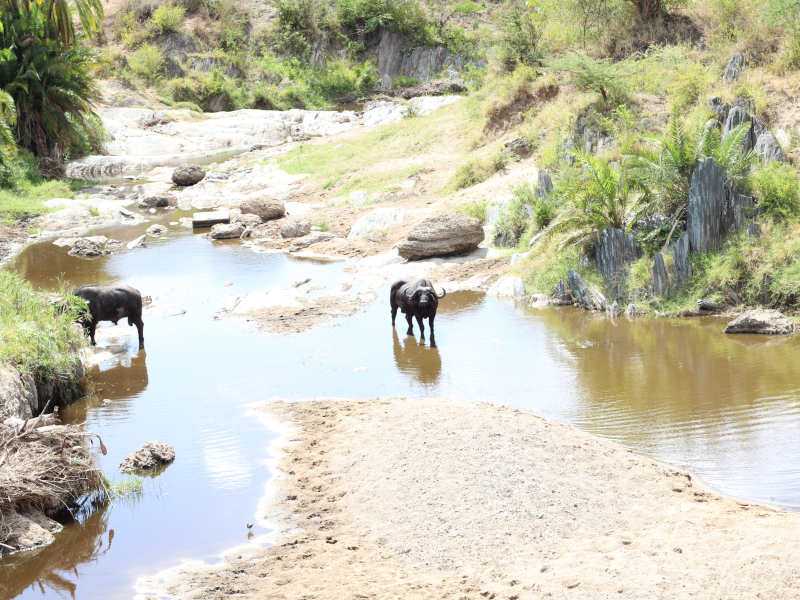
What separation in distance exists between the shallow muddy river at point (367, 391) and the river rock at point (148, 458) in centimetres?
16

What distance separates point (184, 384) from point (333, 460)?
13.4 feet

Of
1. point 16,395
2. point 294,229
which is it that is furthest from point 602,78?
point 16,395

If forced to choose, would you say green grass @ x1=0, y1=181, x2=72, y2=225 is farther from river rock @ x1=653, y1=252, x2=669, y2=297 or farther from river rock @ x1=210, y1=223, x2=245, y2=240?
river rock @ x1=653, y1=252, x2=669, y2=297

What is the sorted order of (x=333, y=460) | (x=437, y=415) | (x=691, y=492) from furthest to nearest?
(x=437, y=415) < (x=333, y=460) < (x=691, y=492)

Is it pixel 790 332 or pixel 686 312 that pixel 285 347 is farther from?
pixel 790 332

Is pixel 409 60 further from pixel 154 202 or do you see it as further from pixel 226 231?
pixel 226 231

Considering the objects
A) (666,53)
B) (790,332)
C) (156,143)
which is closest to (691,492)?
(790,332)

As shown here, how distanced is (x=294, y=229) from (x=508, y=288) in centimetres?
833

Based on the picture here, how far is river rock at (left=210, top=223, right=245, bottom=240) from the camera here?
→ 23202mm

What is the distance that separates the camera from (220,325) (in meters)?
14.8

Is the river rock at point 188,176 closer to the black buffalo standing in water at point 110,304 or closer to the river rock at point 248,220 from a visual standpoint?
the river rock at point 248,220

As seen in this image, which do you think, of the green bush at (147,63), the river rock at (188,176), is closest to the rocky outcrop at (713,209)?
the river rock at (188,176)

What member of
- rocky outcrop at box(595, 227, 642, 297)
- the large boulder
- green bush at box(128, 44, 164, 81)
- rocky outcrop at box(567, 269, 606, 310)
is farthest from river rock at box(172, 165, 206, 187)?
green bush at box(128, 44, 164, 81)

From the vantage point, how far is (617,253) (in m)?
14.8
